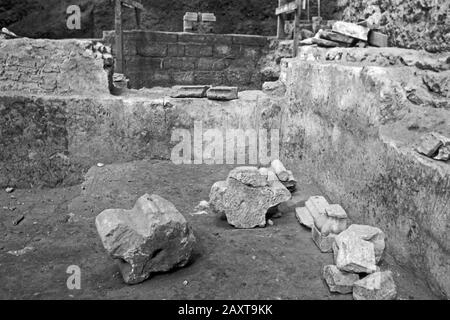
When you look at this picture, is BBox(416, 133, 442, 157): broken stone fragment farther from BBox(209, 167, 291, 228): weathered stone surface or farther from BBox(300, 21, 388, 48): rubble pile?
BBox(300, 21, 388, 48): rubble pile

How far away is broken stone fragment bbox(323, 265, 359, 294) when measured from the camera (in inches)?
100

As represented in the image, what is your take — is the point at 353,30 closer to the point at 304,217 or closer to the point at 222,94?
the point at 222,94

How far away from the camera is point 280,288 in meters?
2.62

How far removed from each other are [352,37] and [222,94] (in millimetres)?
1678

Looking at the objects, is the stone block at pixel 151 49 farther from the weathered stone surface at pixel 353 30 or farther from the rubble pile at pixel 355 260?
the rubble pile at pixel 355 260

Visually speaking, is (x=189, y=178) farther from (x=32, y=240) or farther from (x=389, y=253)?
(x=389, y=253)

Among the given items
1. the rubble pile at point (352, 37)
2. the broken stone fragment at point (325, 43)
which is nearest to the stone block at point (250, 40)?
the broken stone fragment at point (325, 43)

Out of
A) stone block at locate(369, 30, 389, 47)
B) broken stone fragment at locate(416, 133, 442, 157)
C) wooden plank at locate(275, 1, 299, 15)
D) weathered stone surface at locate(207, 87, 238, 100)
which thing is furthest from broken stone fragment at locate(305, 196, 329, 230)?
wooden plank at locate(275, 1, 299, 15)

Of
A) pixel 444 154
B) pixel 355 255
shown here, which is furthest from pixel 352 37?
pixel 355 255

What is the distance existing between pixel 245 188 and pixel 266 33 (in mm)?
10747

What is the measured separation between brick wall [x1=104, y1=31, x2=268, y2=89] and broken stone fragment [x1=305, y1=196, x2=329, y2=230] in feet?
21.5

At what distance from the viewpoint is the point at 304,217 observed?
3633mm

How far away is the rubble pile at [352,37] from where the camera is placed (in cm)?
456
